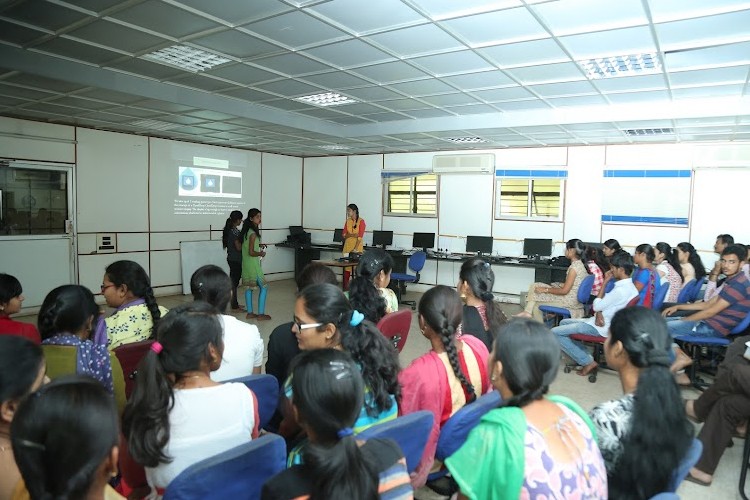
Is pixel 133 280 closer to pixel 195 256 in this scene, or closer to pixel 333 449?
pixel 333 449

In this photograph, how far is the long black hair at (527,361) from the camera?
4.47 ft

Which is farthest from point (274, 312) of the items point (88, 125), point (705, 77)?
point (705, 77)

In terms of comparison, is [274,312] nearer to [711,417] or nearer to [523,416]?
[711,417]

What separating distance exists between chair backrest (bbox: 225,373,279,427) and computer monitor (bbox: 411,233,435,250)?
7.22 meters

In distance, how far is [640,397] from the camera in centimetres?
149

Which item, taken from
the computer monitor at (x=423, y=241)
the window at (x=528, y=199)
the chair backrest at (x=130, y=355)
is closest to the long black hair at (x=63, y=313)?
the chair backrest at (x=130, y=355)

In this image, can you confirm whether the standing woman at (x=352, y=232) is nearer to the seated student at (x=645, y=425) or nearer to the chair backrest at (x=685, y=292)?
the chair backrest at (x=685, y=292)

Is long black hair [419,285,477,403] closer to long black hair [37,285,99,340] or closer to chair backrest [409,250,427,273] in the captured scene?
long black hair [37,285,99,340]

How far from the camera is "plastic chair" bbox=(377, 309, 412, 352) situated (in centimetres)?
309

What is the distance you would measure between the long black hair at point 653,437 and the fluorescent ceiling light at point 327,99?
4948 mm

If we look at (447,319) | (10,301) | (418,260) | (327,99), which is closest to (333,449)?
(447,319)

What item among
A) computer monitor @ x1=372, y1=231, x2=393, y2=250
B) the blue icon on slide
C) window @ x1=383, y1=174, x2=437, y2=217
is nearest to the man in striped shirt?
window @ x1=383, y1=174, x2=437, y2=217

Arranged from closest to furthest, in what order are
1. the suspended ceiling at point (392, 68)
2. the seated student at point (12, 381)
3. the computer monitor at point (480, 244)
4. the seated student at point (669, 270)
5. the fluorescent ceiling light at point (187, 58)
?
the seated student at point (12, 381) < the suspended ceiling at point (392, 68) < the fluorescent ceiling light at point (187, 58) < the seated student at point (669, 270) < the computer monitor at point (480, 244)

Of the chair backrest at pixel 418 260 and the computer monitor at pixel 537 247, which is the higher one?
the computer monitor at pixel 537 247
